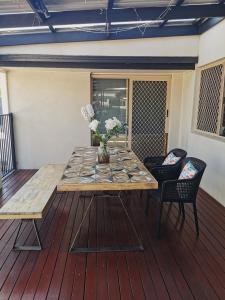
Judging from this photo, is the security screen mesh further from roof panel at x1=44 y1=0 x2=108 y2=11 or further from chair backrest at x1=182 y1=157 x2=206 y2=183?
roof panel at x1=44 y1=0 x2=108 y2=11

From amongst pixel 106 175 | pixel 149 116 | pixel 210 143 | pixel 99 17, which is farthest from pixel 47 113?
pixel 210 143

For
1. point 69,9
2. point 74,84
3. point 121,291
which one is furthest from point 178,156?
point 74,84

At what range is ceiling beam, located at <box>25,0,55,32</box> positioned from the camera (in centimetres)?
245

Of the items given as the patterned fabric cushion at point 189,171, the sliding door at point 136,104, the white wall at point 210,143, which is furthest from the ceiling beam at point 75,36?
the patterned fabric cushion at point 189,171

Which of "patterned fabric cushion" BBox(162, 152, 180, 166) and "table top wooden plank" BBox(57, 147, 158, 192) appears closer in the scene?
"table top wooden plank" BBox(57, 147, 158, 192)

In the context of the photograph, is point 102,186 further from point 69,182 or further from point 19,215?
point 19,215

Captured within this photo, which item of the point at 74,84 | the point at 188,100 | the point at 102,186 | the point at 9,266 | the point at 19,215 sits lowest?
the point at 9,266

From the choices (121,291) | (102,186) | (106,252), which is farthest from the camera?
(106,252)

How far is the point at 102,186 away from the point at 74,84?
340cm

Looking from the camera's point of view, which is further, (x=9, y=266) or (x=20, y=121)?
(x=20, y=121)

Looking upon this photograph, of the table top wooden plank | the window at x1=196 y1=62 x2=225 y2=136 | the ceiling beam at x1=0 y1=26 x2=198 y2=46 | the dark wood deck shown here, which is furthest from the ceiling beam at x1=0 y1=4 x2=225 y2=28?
the dark wood deck

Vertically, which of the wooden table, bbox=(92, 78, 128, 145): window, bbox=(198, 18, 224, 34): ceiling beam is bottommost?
the wooden table

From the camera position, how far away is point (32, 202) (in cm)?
245

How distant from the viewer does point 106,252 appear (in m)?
2.33
